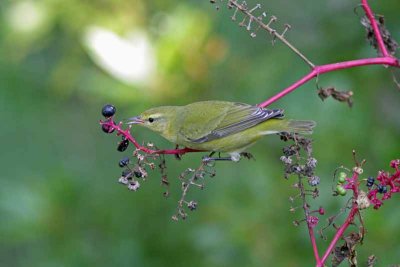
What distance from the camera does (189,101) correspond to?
579 cm

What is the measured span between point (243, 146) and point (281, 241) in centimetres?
77

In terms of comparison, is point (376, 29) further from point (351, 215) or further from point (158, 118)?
point (158, 118)

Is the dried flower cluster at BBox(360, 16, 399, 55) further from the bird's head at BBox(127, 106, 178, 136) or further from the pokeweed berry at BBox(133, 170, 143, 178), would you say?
the bird's head at BBox(127, 106, 178, 136)

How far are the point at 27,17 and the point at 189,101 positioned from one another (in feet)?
3.97

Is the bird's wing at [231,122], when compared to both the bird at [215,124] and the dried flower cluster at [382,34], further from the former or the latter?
the dried flower cluster at [382,34]

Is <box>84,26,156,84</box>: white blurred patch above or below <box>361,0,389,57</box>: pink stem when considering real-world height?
above

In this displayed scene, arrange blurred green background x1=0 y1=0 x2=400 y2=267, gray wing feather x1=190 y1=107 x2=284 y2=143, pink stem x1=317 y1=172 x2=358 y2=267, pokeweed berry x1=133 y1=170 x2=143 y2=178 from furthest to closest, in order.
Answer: blurred green background x1=0 y1=0 x2=400 y2=267 < gray wing feather x1=190 y1=107 x2=284 y2=143 < pokeweed berry x1=133 y1=170 x2=143 y2=178 < pink stem x1=317 y1=172 x2=358 y2=267

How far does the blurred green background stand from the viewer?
5.47 metres

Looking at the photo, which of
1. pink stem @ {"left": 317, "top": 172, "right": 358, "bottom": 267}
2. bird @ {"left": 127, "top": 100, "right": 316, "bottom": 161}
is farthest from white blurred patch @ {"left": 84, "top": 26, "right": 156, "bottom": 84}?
pink stem @ {"left": 317, "top": 172, "right": 358, "bottom": 267}

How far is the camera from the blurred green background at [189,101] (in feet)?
17.9

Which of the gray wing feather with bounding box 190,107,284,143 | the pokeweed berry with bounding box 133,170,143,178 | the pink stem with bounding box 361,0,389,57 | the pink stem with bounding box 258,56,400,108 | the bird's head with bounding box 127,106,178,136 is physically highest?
the bird's head with bounding box 127,106,178,136

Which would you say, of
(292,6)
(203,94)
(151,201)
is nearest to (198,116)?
(203,94)

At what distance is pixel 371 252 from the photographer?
5070 millimetres

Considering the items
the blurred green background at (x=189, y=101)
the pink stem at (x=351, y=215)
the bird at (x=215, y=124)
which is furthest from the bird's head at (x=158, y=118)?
the pink stem at (x=351, y=215)
